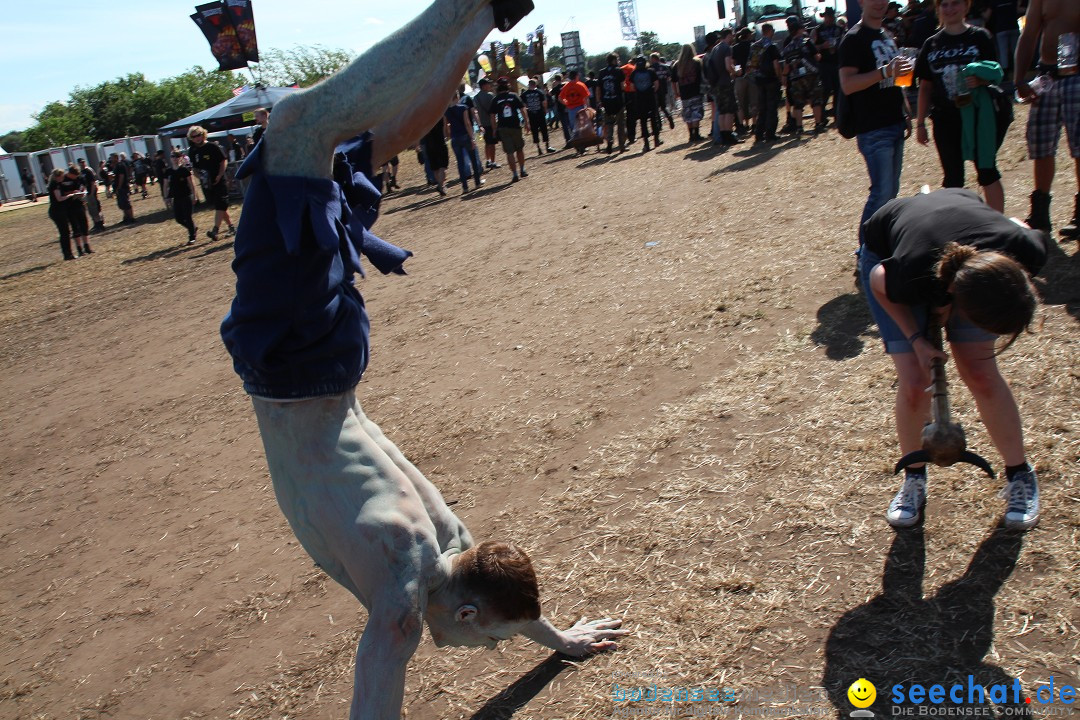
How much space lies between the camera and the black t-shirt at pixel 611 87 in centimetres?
1573

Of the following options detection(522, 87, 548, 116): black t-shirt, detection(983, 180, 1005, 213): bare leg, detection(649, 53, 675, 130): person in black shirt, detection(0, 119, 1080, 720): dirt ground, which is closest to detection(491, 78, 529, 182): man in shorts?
detection(522, 87, 548, 116): black t-shirt

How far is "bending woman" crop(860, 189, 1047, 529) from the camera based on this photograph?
2500 mm

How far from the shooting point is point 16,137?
87375 millimetres

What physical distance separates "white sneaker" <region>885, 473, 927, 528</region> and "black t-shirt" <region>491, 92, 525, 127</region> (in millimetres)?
12628

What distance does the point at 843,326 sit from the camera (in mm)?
5277

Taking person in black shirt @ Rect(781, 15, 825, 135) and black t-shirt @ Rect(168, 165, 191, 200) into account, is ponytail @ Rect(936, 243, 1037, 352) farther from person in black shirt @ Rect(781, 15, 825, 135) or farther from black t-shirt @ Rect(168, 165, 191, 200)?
black t-shirt @ Rect(168, 165, 191, 200)

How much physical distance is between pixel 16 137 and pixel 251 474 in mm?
101845

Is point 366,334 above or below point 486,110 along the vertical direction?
below

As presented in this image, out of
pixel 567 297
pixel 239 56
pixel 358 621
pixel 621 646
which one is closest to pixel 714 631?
pixel 621 646

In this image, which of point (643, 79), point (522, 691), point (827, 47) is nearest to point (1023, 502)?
point (522, 691)

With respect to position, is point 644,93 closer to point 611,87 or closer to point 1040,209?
point 611,87

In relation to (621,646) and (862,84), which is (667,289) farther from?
(621,646)

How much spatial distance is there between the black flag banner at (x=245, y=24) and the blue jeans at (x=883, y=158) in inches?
952

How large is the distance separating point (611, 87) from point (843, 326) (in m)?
11.8
